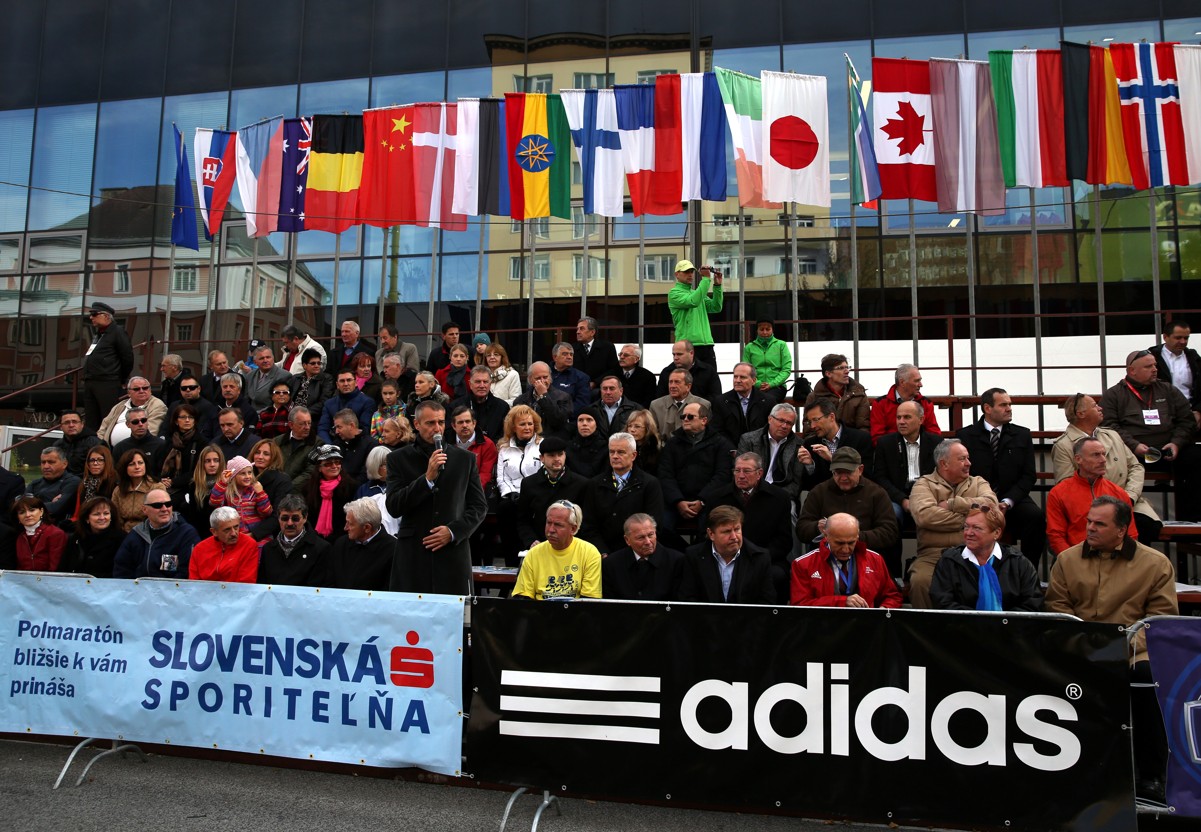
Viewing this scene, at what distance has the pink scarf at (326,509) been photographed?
30.6 feet

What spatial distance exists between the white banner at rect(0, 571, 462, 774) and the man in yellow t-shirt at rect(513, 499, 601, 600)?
3.80 feet

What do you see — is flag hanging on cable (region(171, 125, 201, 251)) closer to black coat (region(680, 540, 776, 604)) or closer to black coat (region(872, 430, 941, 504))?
black coat (region(872, 430, 941, 504))

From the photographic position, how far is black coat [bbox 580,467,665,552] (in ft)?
28.6

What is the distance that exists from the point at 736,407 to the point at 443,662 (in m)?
5.52

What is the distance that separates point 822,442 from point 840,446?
6.8 inches

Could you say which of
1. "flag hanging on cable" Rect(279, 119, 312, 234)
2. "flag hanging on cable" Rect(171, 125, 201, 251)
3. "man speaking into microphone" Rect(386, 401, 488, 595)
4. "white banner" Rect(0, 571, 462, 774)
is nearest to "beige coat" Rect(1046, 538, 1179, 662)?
"white banner" Rect(0, 571, 462, 774)

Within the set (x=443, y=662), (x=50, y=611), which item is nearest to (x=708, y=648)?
(x=443, y=662)

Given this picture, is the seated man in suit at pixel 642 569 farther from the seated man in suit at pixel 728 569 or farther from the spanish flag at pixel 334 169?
the spanish flag at pixel 334 169

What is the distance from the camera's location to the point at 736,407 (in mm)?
10680

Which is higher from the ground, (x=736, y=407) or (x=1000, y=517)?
(x=736, y=407)

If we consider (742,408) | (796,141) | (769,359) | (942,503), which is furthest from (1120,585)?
(796,141)

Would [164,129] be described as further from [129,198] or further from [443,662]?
[443,662]

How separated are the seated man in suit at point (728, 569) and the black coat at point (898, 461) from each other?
8.04ft

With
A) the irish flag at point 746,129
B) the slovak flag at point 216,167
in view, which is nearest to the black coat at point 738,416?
the irish flag at point 746,129
